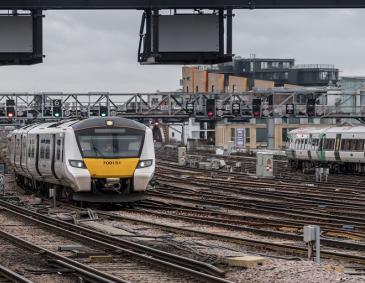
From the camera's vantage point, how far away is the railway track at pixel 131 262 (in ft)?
38.3

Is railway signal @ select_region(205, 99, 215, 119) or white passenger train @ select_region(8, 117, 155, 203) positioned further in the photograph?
railway signal @ select_region(205, 99, 215, 119)

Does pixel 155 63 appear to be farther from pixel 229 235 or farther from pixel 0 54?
pixel 229 235

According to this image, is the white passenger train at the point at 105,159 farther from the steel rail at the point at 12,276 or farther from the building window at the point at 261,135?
the building window at the point at 261,135

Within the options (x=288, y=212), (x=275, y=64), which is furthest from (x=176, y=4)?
(x=275, y=64)

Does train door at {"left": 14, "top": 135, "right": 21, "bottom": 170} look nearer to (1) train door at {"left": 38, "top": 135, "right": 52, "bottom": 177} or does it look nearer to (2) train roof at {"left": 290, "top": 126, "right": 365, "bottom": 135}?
(1) train door at {"left": 38, "top": 135, "right": 52, "bottom": 177}

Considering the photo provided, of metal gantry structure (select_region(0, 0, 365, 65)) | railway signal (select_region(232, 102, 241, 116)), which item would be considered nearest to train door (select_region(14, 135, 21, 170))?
metal gantry structure (select_region(0, 0, 365, 65))

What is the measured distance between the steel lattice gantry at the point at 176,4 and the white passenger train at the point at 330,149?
114 ft

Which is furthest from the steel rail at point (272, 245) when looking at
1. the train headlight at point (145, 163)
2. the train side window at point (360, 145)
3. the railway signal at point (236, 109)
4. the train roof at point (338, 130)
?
the railway signal at point (236, 109)

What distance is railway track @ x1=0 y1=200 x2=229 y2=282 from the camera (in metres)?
11.7

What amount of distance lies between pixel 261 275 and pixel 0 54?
628 cm

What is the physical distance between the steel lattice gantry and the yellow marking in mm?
9303

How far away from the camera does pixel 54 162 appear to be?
2514 cm

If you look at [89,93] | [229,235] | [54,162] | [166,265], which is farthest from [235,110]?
[166,265]

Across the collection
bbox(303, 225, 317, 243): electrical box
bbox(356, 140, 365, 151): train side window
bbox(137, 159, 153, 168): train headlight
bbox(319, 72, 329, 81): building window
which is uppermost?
bbox(319, 72, 329, 81): building window
